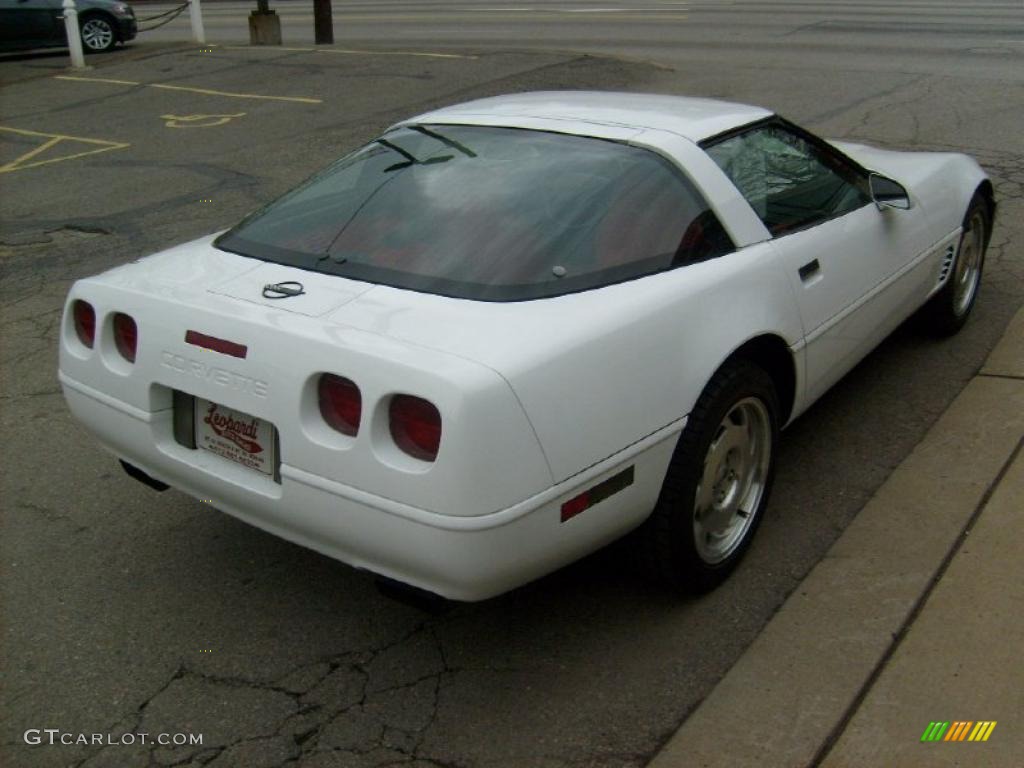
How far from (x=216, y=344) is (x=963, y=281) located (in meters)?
3.96

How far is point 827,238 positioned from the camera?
417cm

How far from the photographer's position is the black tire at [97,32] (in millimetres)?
17750

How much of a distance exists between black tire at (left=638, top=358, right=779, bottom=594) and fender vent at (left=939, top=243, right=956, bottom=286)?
6.06ft

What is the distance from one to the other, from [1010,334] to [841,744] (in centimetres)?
339

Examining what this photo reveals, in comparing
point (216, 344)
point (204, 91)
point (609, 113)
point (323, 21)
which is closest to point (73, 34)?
point (204, 91)

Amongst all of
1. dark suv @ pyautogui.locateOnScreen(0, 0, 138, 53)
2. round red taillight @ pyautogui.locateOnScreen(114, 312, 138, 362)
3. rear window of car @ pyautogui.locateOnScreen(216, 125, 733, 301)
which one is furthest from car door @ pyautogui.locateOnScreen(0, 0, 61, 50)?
round red taillight @ pyautogui.locateOnScreen(114, 312, 138, 362)

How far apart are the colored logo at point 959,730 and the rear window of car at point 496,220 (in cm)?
149

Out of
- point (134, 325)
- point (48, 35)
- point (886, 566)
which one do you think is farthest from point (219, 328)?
point (48, 35)

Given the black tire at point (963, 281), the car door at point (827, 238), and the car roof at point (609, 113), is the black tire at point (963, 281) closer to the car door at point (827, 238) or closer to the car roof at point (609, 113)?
the car door at point (827, 238)

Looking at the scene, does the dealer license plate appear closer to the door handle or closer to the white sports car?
the white sports car

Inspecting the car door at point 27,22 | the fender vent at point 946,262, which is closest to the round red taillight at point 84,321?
the fender vent at point 946,262

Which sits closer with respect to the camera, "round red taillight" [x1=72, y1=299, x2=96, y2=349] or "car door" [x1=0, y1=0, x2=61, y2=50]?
"round red taillight" [x1=72, y1=299, x2=96, y2=349]

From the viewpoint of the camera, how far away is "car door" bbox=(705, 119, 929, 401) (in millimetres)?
3992

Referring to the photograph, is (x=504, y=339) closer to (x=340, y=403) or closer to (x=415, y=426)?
(x=415, y=426)
